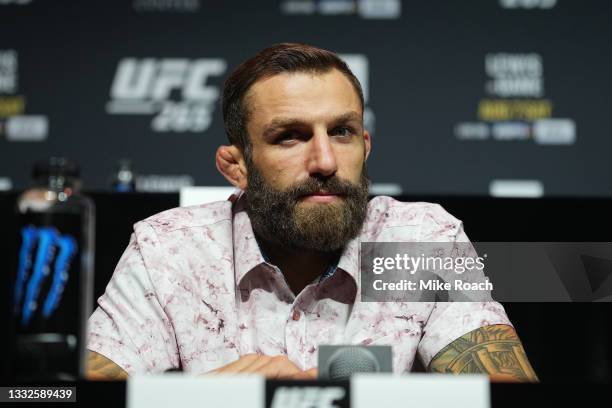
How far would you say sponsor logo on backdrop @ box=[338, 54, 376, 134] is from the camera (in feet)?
11.7

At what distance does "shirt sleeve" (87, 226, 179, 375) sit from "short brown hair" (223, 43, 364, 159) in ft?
1.29

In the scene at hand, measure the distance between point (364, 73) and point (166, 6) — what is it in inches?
40.8

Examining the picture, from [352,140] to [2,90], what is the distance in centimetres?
265

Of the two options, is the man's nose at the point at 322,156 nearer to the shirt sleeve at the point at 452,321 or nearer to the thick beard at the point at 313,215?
the thick beard at the point at 313,215

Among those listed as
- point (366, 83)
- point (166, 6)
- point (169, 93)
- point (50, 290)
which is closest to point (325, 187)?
point (50, 290)

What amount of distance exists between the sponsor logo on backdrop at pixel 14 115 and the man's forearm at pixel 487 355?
2.75m

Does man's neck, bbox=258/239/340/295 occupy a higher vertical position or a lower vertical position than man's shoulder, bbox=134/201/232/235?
lower

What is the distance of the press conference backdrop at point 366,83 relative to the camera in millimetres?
3559

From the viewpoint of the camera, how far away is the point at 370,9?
12.0 ft

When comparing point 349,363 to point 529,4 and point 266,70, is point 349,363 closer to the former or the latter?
point 266,70

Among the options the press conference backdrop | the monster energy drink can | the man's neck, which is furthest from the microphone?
the press conference backdrop

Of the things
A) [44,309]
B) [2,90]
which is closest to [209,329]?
[44,309]

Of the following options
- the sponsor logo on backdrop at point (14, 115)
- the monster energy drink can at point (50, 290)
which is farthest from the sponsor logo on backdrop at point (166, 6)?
the monster energy drink can at point (50, 290)

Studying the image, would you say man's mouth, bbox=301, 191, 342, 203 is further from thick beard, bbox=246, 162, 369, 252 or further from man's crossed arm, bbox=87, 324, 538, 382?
man's crossed arm, bbox=87, 324, 538, 382
